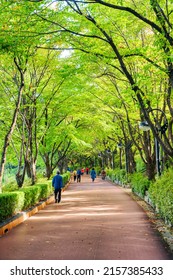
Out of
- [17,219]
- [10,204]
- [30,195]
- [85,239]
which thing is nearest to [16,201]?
[10,204]

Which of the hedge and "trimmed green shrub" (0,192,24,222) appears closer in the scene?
"trimmed green shrub" (0,192,24,222)

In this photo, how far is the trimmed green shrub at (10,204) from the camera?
10.4 m

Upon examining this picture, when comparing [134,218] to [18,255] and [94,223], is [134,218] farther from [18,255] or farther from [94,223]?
[18,255]

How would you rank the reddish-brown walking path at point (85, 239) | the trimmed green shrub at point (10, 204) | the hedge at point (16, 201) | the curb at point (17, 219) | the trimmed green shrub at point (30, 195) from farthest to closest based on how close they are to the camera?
the trimmed green shrub at point (30, 195), the hedge at point (16, 201), the trimmed green shrub at point (10, 204), the curb at point (17, 219), the reddish-brown walking path at point (85, 239)

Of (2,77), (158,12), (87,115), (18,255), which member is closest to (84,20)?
(158,12)

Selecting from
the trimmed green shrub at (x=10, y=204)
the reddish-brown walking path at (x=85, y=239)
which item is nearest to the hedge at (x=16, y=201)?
the trimmed green shrub at (x=10, y=204)

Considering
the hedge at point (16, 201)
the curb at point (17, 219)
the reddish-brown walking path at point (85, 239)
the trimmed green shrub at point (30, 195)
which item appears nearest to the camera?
the reddish-brown walking path at point (85, 239)

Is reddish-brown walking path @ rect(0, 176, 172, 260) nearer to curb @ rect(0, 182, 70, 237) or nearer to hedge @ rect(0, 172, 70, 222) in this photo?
curb @ rect(0, 182, 70, 237)

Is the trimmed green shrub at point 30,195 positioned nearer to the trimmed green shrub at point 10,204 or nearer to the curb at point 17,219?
the curb at point 17,219

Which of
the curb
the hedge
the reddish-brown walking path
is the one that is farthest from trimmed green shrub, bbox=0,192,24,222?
the reddish-brown walking path

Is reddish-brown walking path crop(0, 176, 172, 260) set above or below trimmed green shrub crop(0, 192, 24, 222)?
below

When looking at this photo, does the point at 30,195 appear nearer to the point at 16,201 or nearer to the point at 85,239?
the point at 16,201

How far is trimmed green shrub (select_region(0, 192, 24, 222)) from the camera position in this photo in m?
10.4

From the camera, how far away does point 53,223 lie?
11.4 meters
